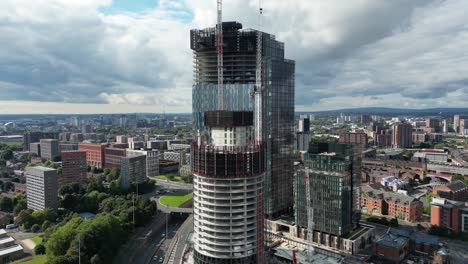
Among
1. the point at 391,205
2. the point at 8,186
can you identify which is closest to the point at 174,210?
the point at 391,205

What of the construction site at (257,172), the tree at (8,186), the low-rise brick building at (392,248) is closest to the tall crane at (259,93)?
the construction site at (257,172)

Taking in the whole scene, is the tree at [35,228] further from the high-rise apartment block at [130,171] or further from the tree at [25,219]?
the high-rise apartment block at [130,171]

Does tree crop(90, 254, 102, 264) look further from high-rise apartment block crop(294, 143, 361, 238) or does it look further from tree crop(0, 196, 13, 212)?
tree crop(0, 196, 13, 212)

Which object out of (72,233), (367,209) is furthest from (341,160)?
(72,233)

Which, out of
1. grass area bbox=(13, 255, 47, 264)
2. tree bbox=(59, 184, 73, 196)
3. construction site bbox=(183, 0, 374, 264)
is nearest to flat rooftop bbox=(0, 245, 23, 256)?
grass area bbox=(13, 255, 47, 264)

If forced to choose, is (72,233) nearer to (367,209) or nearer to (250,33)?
(250,33)

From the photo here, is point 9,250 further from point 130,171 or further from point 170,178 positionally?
point 170,178
